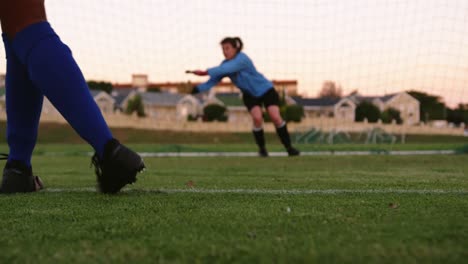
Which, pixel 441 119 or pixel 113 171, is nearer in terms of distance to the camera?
pixel 113 171

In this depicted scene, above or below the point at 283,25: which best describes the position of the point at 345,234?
below

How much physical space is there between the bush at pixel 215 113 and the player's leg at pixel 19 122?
66.4m

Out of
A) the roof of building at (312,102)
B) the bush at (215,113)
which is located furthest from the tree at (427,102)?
the bush at (215,113)

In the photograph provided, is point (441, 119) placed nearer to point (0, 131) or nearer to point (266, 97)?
point (0, 131)

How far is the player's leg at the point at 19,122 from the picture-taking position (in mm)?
2877

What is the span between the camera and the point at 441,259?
1.27 metres

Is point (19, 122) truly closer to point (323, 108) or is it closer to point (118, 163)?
point (118, 163)

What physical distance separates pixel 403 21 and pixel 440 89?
6.36ft

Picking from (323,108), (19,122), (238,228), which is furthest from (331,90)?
(323,108)

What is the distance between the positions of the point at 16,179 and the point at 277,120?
22.7 ft

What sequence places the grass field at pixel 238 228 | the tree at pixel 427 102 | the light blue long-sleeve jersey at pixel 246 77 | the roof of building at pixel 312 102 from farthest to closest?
1. the roof of building at pixel 312 102
2. the tree at pixel 427 102
3. the light blue long-sleeve jersey at pixel 246 77
4. the grass field at pixel 238 228

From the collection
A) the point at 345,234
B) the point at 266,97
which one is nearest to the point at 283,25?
the point at 266,97

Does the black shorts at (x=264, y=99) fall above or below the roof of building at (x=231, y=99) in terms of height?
above

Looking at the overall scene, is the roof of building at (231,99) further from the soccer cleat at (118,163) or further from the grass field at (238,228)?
the grass field at (238,228)
